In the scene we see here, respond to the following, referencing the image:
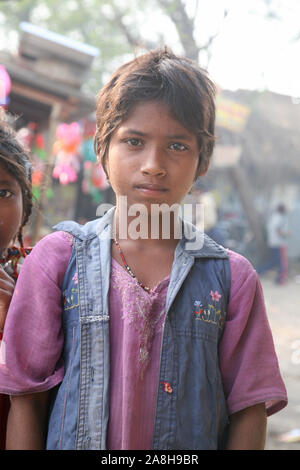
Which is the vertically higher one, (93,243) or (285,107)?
(285,107)

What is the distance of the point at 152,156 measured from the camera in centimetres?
112

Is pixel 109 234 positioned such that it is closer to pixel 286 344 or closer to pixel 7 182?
pixel 7 182

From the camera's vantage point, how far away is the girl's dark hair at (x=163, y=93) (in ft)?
3.82

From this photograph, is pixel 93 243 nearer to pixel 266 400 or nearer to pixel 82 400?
pixel 82 400

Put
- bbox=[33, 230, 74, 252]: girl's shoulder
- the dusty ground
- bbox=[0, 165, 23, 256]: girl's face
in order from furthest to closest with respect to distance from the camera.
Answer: the dusty ground < bbox=[0, 165, 23, 256]: girl's face < bbox=[33, 230, 74, 252]: girl's shoulder

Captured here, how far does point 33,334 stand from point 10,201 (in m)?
0.41

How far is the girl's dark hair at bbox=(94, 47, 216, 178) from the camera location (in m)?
1.17

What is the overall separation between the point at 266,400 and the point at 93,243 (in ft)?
1.95

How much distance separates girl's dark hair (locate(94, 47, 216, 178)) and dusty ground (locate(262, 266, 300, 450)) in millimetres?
2666

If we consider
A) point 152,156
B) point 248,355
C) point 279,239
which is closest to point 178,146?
point 152,156

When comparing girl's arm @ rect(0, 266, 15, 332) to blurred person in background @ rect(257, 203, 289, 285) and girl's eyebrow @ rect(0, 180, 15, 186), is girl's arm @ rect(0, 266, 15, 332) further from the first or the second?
blurred person in background @ rect(257, 203, 289, 285)

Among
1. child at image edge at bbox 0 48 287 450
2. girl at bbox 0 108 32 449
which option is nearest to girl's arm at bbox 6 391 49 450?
child at image edge at bbox 0 48 287 450

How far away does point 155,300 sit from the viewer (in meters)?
1.14

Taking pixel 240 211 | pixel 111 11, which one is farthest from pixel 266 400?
pixel 240 211
